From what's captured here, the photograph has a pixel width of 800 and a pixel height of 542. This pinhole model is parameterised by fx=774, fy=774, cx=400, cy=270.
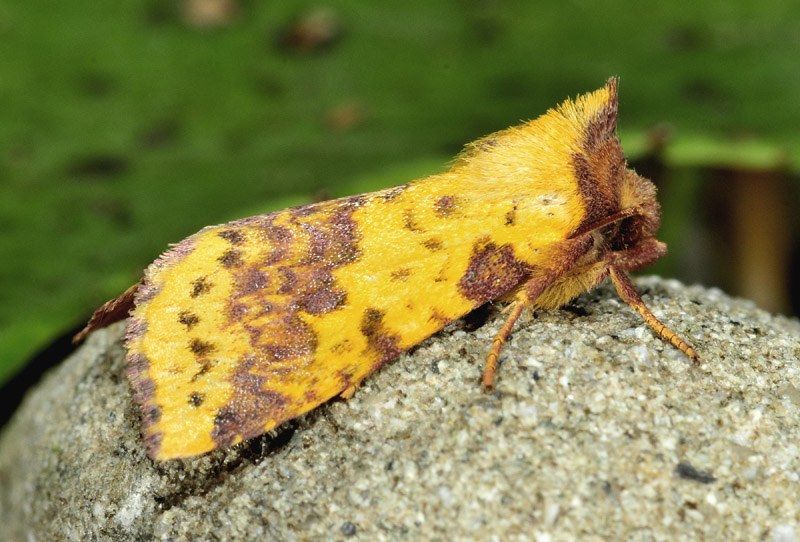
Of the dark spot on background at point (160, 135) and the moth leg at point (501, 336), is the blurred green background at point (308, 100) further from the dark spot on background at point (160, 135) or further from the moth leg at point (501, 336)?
the moth leg at point (501, 336)

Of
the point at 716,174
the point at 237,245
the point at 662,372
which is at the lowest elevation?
the point at 716,174

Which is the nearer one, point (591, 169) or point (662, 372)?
point (662, 372)

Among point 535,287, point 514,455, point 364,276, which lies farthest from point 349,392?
point 535,287

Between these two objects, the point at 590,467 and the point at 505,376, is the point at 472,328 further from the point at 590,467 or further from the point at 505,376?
the point at 590,467

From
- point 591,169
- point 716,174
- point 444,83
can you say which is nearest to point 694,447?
point 591,169

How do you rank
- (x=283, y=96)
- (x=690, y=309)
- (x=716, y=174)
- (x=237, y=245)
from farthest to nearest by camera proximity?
(x=716, y=174)
(x=283, y=96)
(x=690, y=309)
(x=237, y=245)

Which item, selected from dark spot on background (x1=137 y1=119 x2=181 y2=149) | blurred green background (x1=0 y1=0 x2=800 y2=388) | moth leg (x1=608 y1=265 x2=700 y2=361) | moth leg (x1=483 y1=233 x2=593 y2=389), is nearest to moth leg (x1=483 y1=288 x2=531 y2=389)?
moth leg (x1=483 y1=233 x2=593 y2=389)

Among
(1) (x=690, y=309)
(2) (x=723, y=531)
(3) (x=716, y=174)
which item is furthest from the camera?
(3) (x=716, y=174)

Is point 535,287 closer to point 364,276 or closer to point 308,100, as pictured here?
point 364,276
